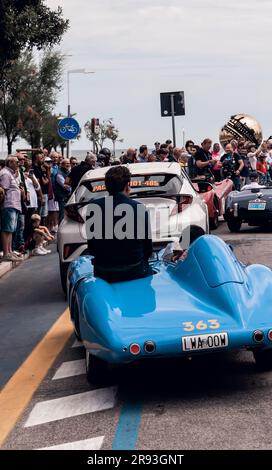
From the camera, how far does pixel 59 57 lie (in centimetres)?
5850

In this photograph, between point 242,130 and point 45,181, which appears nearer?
point 45,181

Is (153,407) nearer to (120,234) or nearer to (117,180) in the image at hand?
(120,234)

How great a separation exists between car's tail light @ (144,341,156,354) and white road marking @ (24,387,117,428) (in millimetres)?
477

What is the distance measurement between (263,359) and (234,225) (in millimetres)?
13287

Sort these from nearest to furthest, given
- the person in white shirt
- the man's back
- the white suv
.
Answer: the man's back
the white suv
the person in white shirt

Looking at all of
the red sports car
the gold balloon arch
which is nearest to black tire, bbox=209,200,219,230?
the red sports car

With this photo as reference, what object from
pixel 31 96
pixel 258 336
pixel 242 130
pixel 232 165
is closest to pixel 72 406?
pixel 258 336

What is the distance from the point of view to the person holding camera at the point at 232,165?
25859mm

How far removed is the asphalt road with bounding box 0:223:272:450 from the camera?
20.0ft

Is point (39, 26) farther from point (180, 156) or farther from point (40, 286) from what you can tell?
point (40, 286)

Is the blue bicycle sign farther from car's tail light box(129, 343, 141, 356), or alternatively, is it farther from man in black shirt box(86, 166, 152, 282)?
car's tail light box(129, 343, 141, 356)

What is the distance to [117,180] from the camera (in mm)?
7934

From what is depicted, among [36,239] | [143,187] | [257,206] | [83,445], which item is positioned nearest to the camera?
[83,445]

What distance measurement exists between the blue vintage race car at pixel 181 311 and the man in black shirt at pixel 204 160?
48.5 feet
